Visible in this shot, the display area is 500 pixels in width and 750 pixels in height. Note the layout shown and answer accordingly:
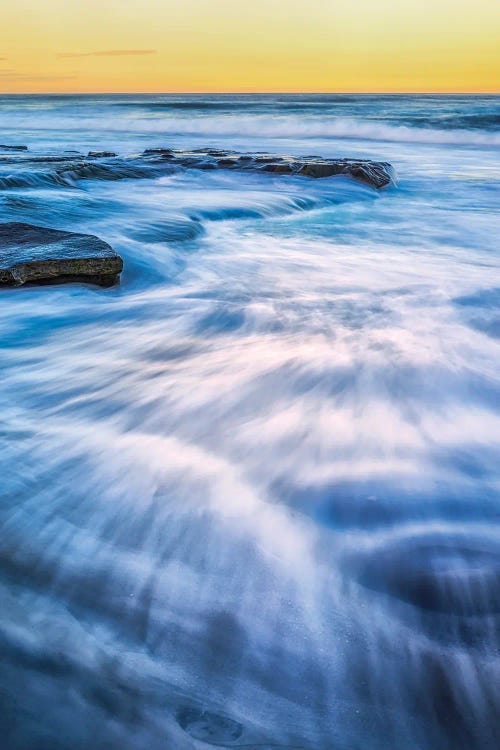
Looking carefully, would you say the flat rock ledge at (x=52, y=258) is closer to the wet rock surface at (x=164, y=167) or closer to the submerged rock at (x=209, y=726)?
the submerged rock at (x=209, y=726)

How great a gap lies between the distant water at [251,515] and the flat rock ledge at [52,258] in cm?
12

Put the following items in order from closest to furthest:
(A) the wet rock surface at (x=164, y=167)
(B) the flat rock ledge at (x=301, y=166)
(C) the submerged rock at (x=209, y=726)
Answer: (C) the submerged rock at (x=209, y=726), (A) the wet rock surface at (x=164, y=167), (B) the flat rock ledge at (x=301, y=166)

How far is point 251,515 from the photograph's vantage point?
6.70 ft

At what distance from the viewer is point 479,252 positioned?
250 inches

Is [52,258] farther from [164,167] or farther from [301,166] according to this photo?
[301,166]

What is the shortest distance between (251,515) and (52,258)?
3040 millimetres

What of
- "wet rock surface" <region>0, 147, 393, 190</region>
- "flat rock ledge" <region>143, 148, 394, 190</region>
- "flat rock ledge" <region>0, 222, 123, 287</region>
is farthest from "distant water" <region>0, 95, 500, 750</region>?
"flat rock ledge" <region>143, 148, 394, 190</region>

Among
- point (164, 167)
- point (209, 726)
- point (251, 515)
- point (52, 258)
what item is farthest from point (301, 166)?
point (209, 726)

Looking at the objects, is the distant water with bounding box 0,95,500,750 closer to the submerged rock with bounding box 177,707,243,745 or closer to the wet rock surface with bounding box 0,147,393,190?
the submerged rock with bounding box 177,707,243,745

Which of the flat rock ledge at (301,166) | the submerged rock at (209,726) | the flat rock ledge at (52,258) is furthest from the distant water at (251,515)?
the flat rock ledge at (301,166)

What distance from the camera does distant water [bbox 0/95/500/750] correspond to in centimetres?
137

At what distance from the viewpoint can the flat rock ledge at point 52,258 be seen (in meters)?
4.38

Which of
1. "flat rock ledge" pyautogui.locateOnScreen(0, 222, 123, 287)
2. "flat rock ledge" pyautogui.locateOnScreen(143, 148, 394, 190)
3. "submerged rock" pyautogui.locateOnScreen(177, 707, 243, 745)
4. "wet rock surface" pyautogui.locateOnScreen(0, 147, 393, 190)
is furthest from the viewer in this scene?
"flat rock ledge" pyautogui.locateOnScreen(143, 148, 394, 190)

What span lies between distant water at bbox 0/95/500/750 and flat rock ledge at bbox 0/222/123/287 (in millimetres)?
116
